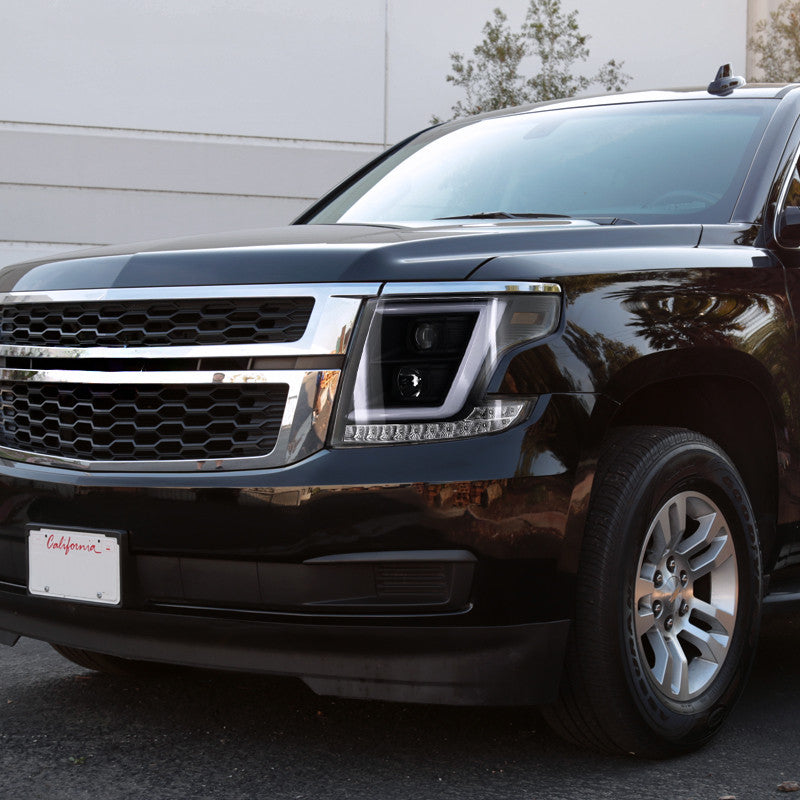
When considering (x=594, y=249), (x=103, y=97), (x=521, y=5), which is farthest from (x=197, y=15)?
(x=594, y=249)

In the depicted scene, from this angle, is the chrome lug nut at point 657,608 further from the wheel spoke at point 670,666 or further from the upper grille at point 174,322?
the upper grille at point 174,322

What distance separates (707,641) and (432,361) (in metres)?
1.14

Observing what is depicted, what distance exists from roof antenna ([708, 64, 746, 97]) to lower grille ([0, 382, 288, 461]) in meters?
2.28

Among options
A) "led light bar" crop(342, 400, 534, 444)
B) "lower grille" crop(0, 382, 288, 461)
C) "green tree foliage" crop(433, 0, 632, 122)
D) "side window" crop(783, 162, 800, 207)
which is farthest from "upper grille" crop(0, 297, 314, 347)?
"green tree foliage" crop(433, 0, 632, 122)

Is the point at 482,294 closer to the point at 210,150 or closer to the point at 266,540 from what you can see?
the point at 266,540

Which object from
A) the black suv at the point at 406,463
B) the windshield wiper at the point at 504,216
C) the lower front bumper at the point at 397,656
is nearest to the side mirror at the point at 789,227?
the black suv at the point at 406,463

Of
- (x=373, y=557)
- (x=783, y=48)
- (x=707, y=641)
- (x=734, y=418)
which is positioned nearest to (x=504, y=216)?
(x=734, y=418)

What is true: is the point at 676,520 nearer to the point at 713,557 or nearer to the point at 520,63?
the point at 713,557

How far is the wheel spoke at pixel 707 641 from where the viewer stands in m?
Answer: 3.42

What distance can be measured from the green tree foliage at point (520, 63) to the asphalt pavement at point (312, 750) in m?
18.8

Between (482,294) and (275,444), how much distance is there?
22.3 inches

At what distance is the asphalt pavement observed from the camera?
309 cm

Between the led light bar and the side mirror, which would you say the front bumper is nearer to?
the led light bar

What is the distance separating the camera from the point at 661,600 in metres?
3.32
